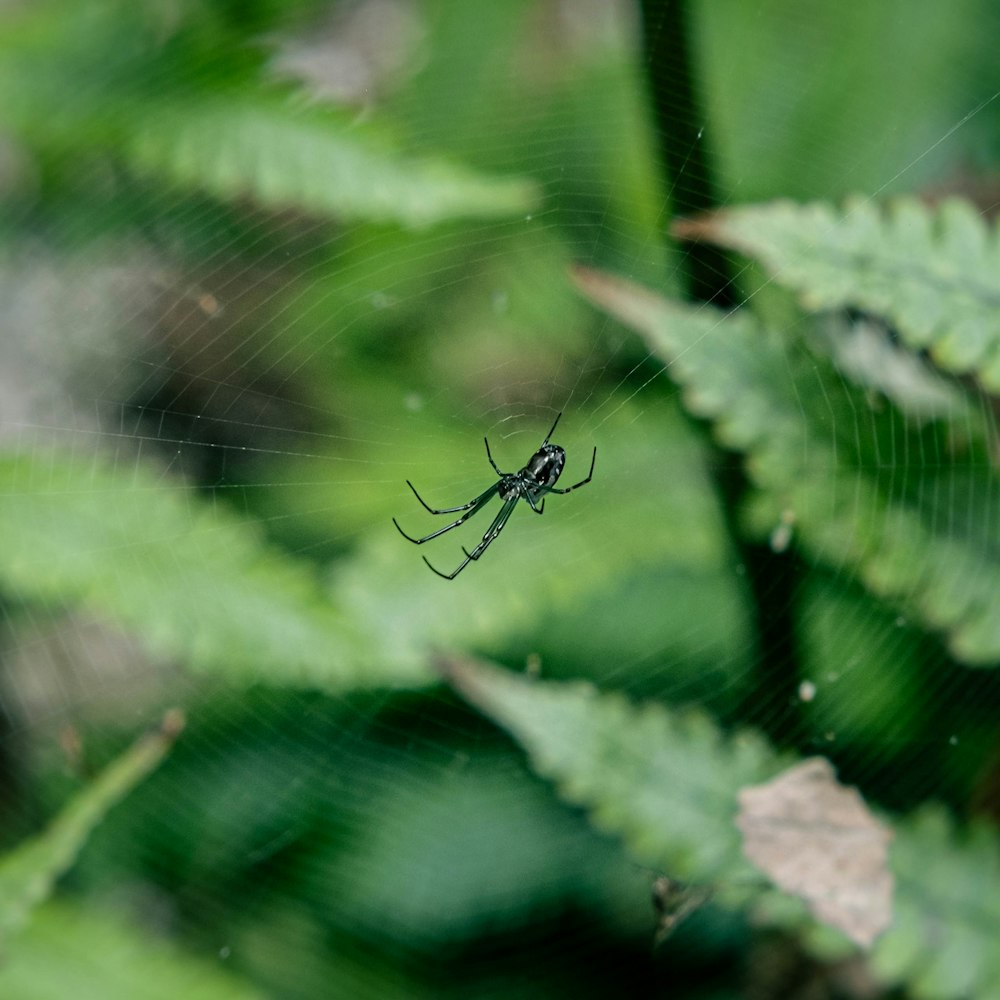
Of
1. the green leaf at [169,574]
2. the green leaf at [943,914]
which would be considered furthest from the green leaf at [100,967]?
the green leaf at [943,914]

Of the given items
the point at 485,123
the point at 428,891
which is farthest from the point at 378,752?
the point at 485,123

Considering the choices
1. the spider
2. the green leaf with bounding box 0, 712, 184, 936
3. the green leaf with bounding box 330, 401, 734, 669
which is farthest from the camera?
the spider

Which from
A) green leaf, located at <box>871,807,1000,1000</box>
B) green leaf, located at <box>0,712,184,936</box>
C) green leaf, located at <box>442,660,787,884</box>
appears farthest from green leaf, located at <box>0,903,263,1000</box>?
green leaf, located at <box>871,807,1000,1000</box>

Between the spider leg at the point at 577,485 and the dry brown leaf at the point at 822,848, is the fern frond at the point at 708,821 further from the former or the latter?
the spider leg at the point at 577,485

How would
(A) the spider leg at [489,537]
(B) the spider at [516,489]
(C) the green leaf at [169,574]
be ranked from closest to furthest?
(C) the green leaf at [169,574], (A) the spider leg at [489,537], (B) the spider at [516,489]

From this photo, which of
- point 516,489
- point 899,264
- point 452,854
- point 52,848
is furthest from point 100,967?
point 899,264

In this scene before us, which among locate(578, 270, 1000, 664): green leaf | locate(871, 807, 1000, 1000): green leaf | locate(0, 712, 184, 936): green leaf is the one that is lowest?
locate(0, 712, 184, 936): green leaf

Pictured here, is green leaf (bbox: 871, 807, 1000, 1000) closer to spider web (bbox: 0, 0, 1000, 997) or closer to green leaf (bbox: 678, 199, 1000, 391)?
spider web (bbox: 0, 0, 1000, 997)
